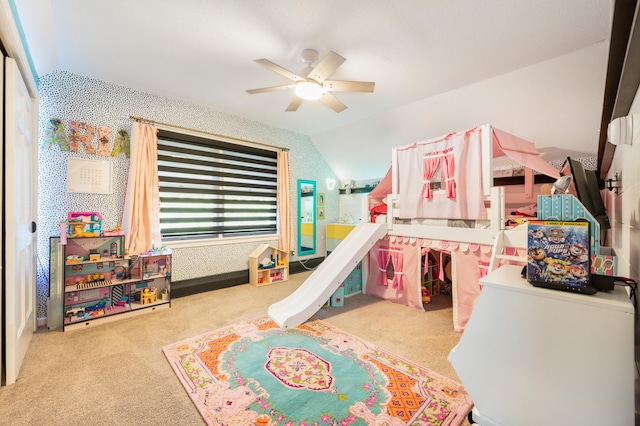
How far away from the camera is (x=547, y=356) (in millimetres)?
938

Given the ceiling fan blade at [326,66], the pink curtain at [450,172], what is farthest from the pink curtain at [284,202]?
the pink curtain at [450,172]

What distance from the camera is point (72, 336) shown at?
2.57 meters

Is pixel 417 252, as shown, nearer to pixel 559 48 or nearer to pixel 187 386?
pixel 559 48

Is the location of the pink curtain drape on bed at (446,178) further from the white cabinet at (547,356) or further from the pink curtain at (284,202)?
the pink curtain at (284,202)

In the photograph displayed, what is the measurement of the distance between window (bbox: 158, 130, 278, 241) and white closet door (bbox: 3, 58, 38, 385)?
131 cm

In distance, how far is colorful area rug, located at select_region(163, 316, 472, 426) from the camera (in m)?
1.59

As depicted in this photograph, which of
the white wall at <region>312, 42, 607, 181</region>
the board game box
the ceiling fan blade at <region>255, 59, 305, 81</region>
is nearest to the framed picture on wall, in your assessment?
the ceiling fan blade at <region>255, 59, 305, 81</region>

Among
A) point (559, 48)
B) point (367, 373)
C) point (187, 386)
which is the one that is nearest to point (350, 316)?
point (367, 373)

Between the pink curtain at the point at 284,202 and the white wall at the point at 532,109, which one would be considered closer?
the white wall at the point at 532,109

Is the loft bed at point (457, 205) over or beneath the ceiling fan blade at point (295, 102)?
beneath

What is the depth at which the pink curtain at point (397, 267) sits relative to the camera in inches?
133

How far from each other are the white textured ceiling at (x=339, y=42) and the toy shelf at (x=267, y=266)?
245 centimetres

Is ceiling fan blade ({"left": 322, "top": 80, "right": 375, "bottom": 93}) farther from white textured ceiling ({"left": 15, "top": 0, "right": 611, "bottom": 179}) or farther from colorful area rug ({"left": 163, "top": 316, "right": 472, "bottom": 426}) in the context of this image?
colorful area rug ({"left": 163, "top": 316, "right": 472, "bottom": 426})

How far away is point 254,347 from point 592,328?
7.34ft
